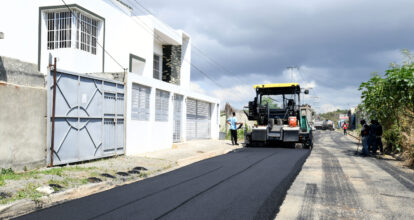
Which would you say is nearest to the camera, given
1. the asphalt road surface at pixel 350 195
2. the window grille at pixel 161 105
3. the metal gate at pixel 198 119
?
the asphalt road surface at pixel 350 195

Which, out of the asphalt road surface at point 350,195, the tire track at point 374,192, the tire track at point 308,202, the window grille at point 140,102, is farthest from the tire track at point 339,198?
the window grille at point 140,102

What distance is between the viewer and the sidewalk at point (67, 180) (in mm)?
5590

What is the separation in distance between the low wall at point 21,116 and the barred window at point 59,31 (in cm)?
592

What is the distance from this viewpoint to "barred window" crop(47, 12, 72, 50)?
1398cm

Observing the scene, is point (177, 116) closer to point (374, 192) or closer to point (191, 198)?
point (191, 198)

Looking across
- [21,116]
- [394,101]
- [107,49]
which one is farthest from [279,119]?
[21,116]

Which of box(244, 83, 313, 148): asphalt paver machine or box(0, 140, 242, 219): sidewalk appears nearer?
box(0, 140, 242, 219): sidewalk

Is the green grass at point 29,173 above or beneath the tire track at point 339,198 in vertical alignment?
above

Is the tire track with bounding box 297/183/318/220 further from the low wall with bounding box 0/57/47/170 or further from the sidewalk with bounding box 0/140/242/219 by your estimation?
the low wall with bounding box 0/57/47/170

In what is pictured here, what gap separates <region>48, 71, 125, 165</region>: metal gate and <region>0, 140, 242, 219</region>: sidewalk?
433 millimetres

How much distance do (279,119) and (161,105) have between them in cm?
562

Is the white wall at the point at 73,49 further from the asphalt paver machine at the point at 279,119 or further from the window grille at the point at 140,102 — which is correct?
the asphalt paver machine at the point at 279,119

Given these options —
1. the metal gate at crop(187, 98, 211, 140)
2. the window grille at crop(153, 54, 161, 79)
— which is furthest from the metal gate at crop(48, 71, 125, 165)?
the window grille at crop(153, 54, 161, 79)

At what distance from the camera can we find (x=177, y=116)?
1677 cm
